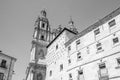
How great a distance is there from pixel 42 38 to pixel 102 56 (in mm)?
38678

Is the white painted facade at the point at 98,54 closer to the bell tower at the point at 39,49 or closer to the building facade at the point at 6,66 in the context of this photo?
the building facade at the point at 6,66

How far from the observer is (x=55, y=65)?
29453mm

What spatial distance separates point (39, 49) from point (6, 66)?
2190cm

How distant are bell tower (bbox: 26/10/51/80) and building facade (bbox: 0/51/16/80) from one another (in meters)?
13.6

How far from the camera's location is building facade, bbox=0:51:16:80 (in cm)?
2717

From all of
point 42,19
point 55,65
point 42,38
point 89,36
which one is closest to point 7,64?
point 55,65

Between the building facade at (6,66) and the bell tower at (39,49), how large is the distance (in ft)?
44.5

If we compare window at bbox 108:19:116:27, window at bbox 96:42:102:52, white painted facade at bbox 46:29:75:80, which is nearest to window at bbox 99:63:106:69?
window at bbox 96:42:102:52

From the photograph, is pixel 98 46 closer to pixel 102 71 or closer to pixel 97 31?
pixel 97 31

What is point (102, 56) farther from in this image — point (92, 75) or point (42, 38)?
point (42, 38)

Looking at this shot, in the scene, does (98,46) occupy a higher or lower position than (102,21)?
lower

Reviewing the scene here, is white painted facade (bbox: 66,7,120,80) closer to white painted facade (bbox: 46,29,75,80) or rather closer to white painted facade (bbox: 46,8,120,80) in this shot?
white painted facade (bbox: 46,8,120,80)

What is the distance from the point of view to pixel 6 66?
28281 millimetres

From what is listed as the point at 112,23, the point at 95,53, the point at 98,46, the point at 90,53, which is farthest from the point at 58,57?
the point at 112,23
